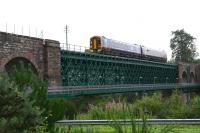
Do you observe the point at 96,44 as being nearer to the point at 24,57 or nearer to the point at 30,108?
the point at 24,57

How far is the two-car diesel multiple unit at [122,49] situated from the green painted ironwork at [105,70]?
1453 mm

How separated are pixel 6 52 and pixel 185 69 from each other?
64.4 m

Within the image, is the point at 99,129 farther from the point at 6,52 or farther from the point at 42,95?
the point at 6,52

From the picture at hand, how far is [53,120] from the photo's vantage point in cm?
944

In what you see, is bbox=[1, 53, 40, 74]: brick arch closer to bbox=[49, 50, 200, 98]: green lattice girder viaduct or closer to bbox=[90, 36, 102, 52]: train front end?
bbox=[49, 50, 200, 98]: green lattice girder viaduct

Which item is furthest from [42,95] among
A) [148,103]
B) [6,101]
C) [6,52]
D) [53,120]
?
[6,52]

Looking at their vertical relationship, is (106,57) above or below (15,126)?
above

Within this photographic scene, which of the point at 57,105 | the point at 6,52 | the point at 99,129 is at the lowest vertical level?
the point at 99,129

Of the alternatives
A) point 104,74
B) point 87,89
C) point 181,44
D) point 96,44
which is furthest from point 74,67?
point 181,44

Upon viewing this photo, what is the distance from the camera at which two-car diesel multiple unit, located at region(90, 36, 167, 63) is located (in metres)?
55.2

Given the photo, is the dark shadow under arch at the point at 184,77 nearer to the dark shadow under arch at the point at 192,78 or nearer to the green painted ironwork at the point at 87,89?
the dark shadow under arch at the point at 192,78

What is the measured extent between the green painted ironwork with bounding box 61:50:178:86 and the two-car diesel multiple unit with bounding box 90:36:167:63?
1.45 metres

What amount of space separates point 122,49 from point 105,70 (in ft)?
23.5

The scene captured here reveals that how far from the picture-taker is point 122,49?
61.6m
